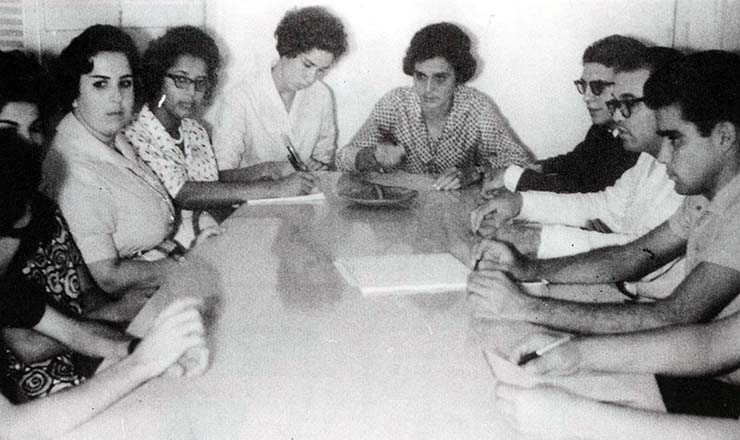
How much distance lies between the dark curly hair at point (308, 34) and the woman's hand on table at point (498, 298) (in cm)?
141

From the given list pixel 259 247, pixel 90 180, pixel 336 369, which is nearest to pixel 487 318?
pixel 336 369

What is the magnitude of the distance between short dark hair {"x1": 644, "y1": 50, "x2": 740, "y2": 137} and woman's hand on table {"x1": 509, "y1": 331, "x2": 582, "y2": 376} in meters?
0.48

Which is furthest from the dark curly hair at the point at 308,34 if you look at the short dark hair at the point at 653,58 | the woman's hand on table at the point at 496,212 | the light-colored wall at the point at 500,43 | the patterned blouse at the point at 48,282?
the patterned blouse at the point at 48,282

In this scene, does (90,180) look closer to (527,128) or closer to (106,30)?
(106,30)

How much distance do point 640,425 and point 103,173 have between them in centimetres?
122

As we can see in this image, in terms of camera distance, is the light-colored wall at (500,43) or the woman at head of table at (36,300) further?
the light-colored wall at (500,43)

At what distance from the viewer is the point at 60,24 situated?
6.44 feet

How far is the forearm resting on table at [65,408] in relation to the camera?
0.74 metres

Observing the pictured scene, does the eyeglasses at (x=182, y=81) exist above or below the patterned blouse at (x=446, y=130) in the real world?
above

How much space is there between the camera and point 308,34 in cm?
225

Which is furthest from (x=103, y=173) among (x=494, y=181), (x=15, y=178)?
(x=494, y=181)

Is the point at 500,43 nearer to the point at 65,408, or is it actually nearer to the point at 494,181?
the point at 494,181

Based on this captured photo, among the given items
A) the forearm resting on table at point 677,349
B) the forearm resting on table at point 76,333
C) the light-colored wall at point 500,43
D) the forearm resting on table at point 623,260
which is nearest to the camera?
the forearm resting on table at point 677,349

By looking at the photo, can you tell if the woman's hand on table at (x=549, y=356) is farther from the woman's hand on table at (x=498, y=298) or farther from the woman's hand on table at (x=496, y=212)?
the woman's hand on table at (x=496, y=212)
